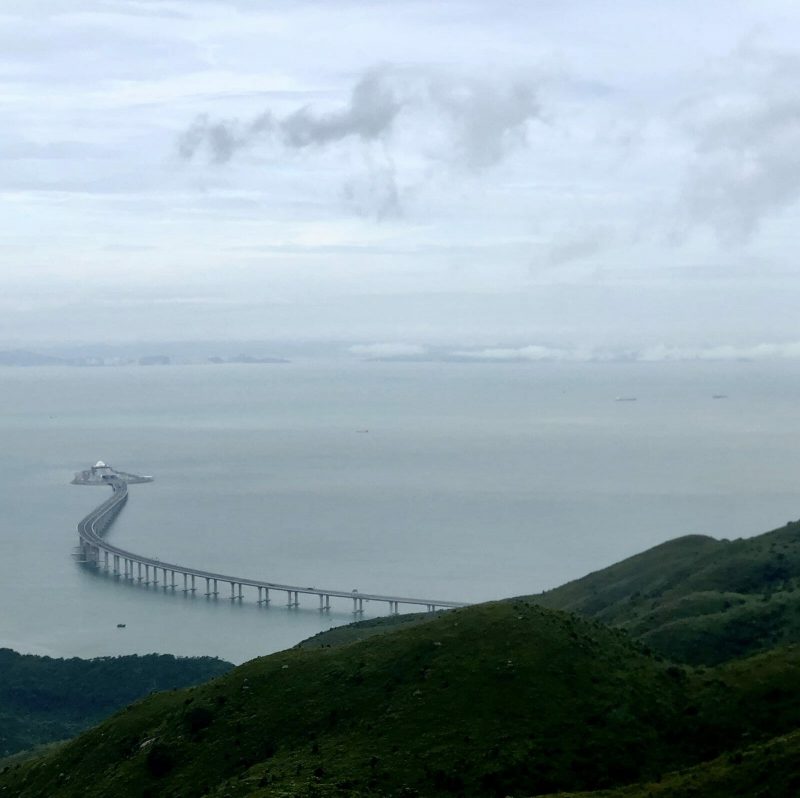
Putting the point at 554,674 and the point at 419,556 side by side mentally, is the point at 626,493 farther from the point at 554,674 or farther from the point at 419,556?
the point at 554,674

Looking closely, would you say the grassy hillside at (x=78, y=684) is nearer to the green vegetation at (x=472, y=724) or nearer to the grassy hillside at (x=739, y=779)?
the green vegetation at (x=472, y=724)

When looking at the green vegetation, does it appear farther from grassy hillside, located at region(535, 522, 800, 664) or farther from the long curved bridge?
the long curved bridge

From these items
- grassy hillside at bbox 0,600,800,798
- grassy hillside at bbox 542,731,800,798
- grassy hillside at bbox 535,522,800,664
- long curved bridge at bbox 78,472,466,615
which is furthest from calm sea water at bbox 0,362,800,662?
grassy hillside at bbox 542,731,800,798

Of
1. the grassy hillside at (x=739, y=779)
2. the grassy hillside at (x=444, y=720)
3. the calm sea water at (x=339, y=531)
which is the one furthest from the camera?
the calm sea water at (x=339, y=531)

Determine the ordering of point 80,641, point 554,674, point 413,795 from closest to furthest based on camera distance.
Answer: point 413,795 < point 554,674 < point 80,641

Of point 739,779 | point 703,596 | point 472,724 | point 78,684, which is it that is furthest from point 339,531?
point 739,779

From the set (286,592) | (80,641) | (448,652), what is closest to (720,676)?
(448,652)

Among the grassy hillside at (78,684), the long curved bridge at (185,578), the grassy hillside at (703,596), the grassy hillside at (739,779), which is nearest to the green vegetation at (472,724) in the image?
the grassy hillside at (739,779)
